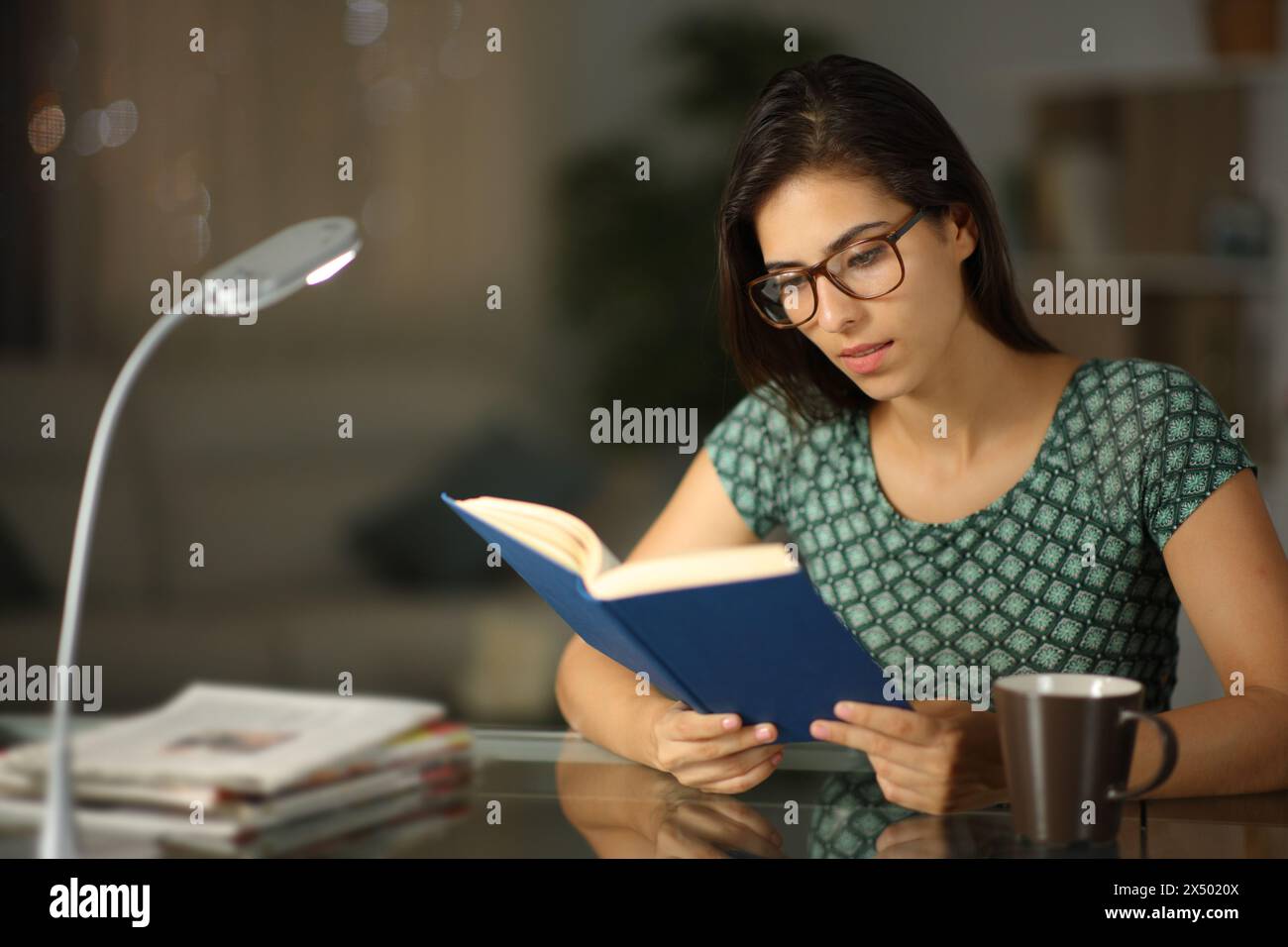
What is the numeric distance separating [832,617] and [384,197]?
3.39 m

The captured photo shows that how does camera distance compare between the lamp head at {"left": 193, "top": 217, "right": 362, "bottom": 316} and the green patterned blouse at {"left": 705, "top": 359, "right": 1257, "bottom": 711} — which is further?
the green patterned blouse at {"left": 705, "top": 359, "right": 1257, "bottom": 711}

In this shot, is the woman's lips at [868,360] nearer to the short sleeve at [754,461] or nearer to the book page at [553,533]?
the short sleeve at [754,461]

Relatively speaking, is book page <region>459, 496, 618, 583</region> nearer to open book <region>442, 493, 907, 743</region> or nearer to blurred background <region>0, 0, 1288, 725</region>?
open book <region>442, 493, 907, 743</region>

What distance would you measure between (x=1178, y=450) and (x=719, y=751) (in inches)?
23.3

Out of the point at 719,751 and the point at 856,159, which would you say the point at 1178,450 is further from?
the point at 719,751

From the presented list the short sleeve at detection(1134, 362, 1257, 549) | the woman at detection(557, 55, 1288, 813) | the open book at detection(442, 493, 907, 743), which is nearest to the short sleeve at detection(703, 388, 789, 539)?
the woman at detection(557, 55, 1288, 813)

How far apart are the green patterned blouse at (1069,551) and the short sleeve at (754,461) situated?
120 millimetres

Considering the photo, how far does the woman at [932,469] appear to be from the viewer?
116cm

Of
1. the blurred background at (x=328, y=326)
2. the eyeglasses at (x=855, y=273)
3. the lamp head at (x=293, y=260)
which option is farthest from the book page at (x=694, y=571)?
the blurred background at (x=328, y=326)

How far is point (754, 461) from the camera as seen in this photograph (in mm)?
1547

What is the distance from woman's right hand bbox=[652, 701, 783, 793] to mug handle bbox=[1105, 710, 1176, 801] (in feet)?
0.89

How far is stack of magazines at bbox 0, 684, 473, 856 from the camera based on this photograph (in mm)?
860

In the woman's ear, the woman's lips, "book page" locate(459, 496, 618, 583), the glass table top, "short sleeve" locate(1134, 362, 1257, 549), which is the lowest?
the glass table top
